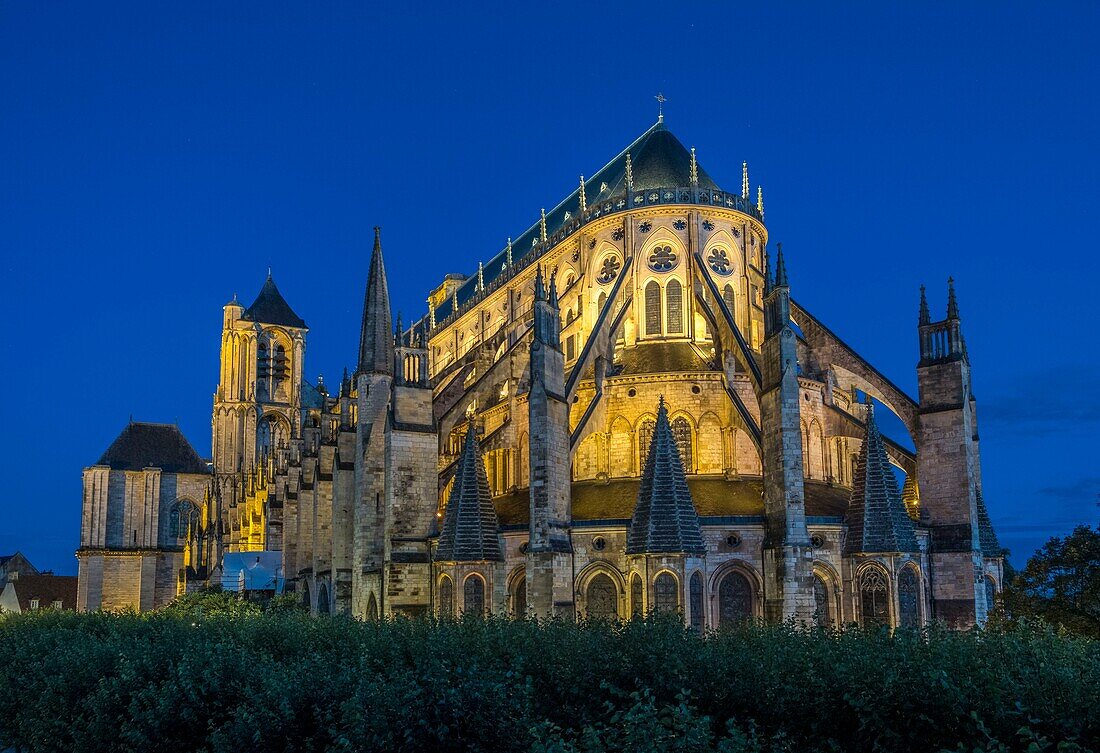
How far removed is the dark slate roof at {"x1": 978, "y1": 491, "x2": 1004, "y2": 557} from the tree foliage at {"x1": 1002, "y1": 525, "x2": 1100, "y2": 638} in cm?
1256

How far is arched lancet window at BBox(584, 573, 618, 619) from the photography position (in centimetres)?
3828

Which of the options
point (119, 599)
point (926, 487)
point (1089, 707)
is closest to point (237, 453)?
point (119, 599)

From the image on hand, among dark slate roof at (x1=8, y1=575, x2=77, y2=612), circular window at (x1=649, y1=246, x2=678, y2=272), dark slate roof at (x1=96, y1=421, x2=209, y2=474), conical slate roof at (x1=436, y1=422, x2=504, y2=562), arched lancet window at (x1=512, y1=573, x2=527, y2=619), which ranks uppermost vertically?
circular window at (x1=649, y1=246, x2=678, y2=272)

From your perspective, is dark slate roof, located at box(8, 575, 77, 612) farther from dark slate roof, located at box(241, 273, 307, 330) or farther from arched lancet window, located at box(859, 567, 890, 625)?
arched lancet window, located at box(859, 567, 890, 625)

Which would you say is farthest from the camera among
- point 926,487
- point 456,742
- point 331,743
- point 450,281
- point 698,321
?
point 450,281

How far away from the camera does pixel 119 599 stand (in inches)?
3516

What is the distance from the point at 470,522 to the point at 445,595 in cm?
281

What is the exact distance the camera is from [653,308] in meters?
48.7

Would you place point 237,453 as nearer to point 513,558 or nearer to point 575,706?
point 513,558

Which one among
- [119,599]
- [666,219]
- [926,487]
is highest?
[666,219]

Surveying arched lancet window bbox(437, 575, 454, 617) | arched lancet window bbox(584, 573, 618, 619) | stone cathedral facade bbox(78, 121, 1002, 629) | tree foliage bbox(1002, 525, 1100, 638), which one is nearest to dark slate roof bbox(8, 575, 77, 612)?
stone cathedral facade bbox(78, 121, 1002, 629)

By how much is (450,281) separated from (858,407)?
40069 mm

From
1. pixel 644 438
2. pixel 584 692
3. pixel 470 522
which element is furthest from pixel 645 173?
pixel 584 692

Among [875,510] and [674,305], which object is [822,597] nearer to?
[875,510]
